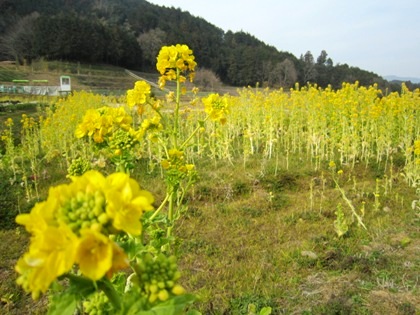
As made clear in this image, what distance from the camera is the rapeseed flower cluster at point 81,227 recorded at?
793 mm

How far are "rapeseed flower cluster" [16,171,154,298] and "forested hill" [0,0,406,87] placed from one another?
1586 inches

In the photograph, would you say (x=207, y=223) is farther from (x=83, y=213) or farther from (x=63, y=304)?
(x=83, y=213)

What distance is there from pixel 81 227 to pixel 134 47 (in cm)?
6162

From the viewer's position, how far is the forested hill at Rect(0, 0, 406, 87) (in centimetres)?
5144

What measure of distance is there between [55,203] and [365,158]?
23.2 feet

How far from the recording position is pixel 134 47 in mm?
58531

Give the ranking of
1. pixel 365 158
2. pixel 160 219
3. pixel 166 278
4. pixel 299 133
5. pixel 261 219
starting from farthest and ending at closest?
pixel 299 133 → pixel 365 158 → pixel 261 219 → pixel 160 219 → pixel 166 278

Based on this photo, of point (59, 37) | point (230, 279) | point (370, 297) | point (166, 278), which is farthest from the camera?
point (59, 37)

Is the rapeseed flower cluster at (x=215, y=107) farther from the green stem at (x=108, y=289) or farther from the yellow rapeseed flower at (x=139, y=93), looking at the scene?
the green stem at (x=108, y=289)

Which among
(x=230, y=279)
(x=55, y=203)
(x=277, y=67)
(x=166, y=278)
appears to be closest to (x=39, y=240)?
(x=55, y=203)

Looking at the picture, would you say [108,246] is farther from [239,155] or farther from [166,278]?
[239,155]

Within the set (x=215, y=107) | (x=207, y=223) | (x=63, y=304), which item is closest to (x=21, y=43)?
(x=207, y=223)

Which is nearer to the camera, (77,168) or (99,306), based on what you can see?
(99,306)

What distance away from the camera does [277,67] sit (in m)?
52.8
